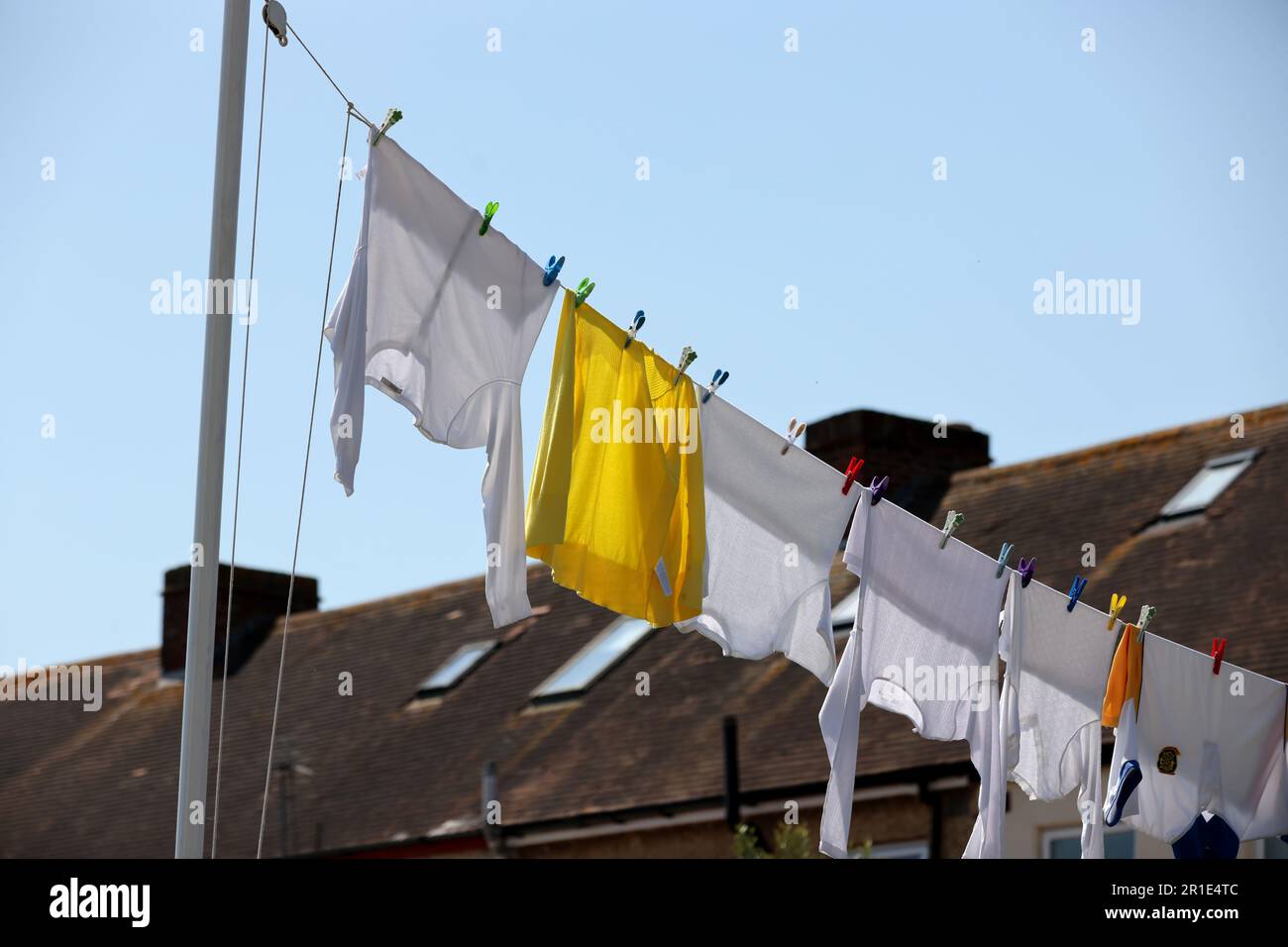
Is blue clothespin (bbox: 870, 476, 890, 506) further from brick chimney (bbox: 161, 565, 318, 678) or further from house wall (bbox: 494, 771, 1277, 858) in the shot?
brick chimney (bbox: 161, 565, 318, 678)

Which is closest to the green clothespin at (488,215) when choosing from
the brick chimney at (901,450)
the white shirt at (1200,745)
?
the white shirt at (1200,745)

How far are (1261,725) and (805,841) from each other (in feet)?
18.5

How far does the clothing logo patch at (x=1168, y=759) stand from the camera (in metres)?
8.74

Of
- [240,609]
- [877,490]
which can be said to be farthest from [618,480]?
[240,609]

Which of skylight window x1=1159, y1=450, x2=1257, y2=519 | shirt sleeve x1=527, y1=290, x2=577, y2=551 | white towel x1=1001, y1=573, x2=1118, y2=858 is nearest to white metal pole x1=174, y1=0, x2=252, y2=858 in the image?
shirt sleeve x1=527, y1=290, x2=577, y2=551

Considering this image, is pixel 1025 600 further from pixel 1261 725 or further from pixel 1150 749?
pixel 1261 725

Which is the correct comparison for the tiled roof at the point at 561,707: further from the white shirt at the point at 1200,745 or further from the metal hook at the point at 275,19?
the metal hook at the point at 275,19

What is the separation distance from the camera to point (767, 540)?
23.5 feet

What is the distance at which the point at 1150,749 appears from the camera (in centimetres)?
869

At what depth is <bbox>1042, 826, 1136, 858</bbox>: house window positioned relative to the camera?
1356 centimetres

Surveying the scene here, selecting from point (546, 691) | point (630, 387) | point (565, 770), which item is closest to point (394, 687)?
point (546, 691)

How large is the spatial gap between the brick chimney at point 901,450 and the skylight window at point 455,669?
4373 millimetres

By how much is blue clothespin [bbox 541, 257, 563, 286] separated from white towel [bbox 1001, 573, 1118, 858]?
2.84m
